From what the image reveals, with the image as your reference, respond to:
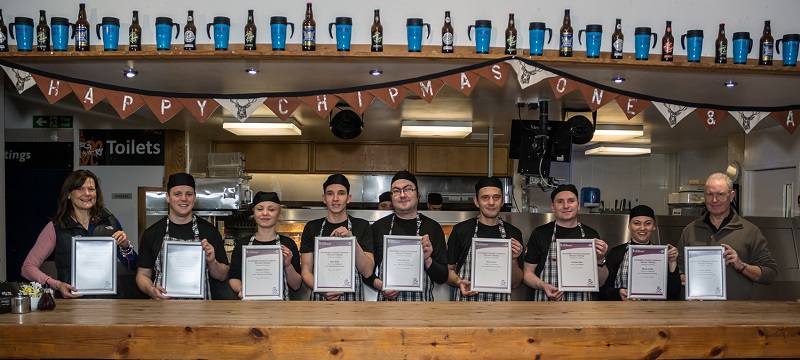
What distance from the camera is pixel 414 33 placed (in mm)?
3998

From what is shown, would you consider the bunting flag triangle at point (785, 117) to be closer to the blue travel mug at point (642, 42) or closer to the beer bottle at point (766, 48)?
the beer bottle at point (766, 48)

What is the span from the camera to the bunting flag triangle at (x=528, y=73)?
4070 mm

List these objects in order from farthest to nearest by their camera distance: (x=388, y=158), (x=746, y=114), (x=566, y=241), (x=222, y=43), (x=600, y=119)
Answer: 1. (x=388, y=158)
2. (x=600, y=119)
3. (x=746, y=114)
4. (x=222, y=43)
5. (x=566, y=241)

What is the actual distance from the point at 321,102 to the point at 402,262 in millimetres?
1231

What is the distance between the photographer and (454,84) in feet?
13.6

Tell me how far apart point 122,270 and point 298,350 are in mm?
2429

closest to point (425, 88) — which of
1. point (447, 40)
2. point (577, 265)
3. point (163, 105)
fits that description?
point (447, 40)

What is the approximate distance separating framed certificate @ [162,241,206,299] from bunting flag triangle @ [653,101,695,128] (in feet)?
10.1

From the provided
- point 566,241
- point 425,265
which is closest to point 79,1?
point 425,265

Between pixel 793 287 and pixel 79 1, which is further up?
pixel 79 1

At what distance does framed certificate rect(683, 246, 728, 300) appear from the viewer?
362cm

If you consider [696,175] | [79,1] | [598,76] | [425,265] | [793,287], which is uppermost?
[79,1]

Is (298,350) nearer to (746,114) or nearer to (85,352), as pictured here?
(85,352)

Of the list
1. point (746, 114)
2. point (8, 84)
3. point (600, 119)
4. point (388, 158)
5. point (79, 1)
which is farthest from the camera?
point (388, 158)
